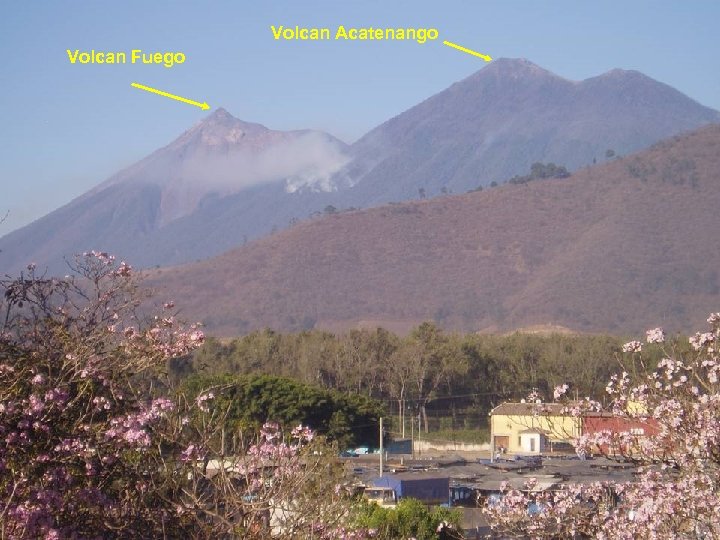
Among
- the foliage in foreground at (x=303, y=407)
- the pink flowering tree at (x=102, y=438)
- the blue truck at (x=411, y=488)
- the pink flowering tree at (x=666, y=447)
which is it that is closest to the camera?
the pink flowering tree at (x=102, y=438)

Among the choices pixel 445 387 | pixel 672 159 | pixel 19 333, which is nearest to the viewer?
pixel 19 333

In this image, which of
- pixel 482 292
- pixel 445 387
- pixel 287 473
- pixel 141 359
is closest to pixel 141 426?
pixel 141 359

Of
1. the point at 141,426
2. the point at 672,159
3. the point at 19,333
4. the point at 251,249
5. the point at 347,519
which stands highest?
the point at 672,159

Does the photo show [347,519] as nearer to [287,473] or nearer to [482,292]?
[287,473]

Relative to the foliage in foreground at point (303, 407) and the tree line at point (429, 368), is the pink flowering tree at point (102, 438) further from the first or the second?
the tree line at point (429, 368)

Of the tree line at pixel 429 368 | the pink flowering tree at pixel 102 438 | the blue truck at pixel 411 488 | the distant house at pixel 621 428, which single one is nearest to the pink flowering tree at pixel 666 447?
the distant house at pixel 621 428

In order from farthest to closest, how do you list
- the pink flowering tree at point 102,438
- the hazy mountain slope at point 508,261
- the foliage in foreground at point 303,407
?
1. the hazy mountain slope at point 508,261
2. the foliage in foreground at point 303,407
3. the pink flowering tree at point 102,438

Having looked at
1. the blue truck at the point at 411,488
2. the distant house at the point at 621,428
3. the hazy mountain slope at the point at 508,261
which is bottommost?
the blue truck at the point at 411,488

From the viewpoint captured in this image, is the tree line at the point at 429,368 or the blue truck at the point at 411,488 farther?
the tree line at the point at 429,368
